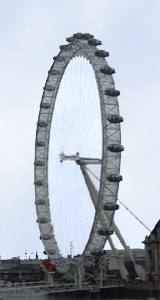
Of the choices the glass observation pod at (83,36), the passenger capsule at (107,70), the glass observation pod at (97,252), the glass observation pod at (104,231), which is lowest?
the glass observation pod at (97,252)

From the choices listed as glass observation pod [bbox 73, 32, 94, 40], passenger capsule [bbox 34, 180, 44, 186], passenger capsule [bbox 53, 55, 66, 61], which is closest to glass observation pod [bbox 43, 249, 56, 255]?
passenger capsule [bbox 34, 180, 44, 186]

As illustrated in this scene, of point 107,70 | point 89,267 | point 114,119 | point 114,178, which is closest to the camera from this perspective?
point 114,178

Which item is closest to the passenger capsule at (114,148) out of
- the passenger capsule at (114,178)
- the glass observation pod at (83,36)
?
the passenger capsule at (114,178)

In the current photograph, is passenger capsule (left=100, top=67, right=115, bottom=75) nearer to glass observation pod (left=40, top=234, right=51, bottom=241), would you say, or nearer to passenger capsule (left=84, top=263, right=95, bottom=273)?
passenger capsule (left=84, top=263, right=95, bottom=273)

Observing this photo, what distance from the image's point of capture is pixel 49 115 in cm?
8794

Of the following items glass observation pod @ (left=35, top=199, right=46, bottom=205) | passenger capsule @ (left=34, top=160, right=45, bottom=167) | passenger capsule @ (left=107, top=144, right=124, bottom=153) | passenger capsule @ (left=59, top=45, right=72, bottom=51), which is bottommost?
glass observation pod @ (left=35, top=199, right=46, bottom=205)

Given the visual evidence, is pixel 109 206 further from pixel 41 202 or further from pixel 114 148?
pixel 41 202

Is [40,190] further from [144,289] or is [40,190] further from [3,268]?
[3,268]

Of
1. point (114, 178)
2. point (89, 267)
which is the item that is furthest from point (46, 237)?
point (114, 178)

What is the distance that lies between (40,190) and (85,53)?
21094mm

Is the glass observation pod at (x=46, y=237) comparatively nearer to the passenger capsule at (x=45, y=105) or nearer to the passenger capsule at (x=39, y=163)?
the passenger capsule at (x=39, y=163)

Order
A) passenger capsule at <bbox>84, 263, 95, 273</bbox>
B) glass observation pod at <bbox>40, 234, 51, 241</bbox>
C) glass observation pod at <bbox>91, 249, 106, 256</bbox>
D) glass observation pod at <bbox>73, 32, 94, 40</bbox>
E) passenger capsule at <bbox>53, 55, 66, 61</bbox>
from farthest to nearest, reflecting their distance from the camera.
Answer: glass observation pod at <bbox>40, 234, 51, 241</bbox> < passenger capsule at <bbox>53, 55, 66, 61</bbox> < glass observation pod at <bbox>73, 32, 94, 40</bbox> < passenger capsule at <bbox>84, 263, 95, 273</bbox> < glass observation pod at <bbox>91, 249, 106, 256</bbox>

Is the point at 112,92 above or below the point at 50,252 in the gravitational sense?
above

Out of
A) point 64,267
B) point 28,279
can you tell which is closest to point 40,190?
point 64,267
